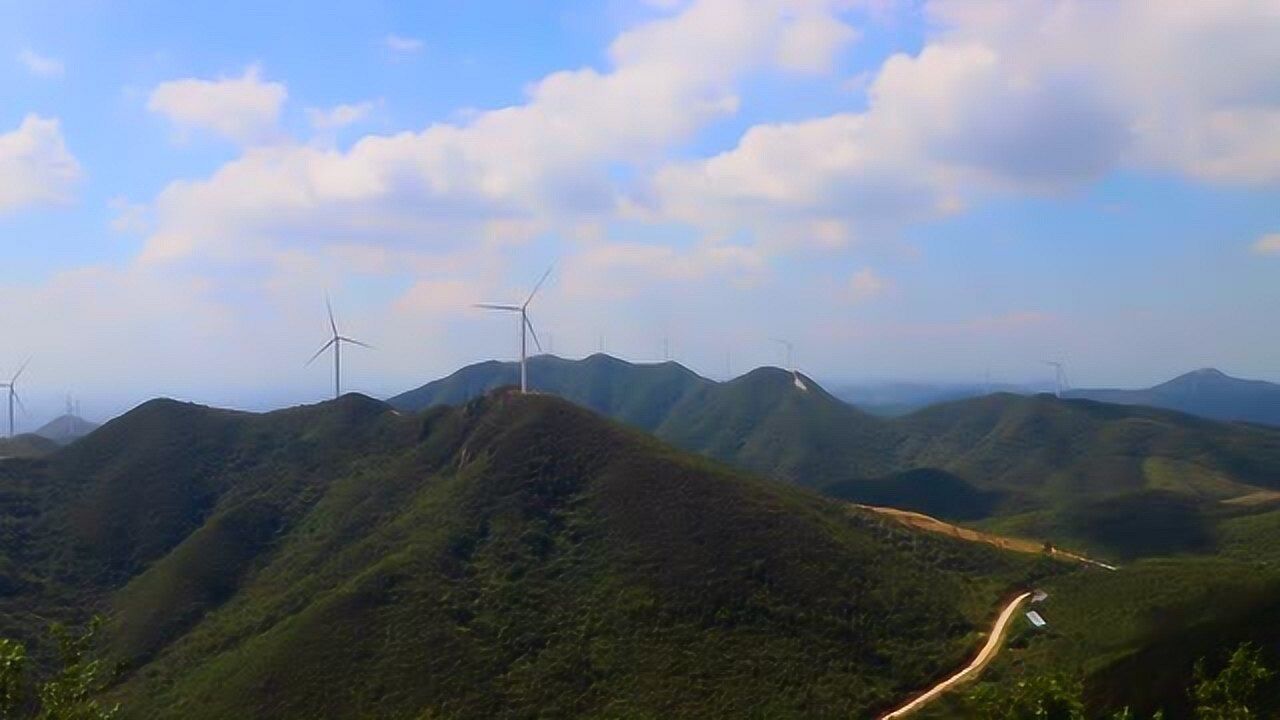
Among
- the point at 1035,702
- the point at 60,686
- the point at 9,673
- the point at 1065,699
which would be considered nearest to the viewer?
the point at 9,673

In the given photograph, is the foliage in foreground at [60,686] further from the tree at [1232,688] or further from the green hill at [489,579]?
the green hill at [489,579]

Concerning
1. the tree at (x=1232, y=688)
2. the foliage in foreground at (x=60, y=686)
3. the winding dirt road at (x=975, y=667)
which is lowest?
the winding dirt road at (x=975, y=667)

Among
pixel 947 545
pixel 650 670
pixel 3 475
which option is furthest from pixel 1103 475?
pixel 3 475

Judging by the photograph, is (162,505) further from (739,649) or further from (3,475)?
(739,649)

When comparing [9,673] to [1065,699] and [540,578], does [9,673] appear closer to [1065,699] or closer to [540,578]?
[1065,699]

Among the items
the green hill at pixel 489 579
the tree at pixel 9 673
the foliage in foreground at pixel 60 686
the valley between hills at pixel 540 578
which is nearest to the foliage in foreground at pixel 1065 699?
the foliage in foreground at pixel 60 686

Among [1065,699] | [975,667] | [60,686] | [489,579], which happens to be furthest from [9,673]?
[975,667]
